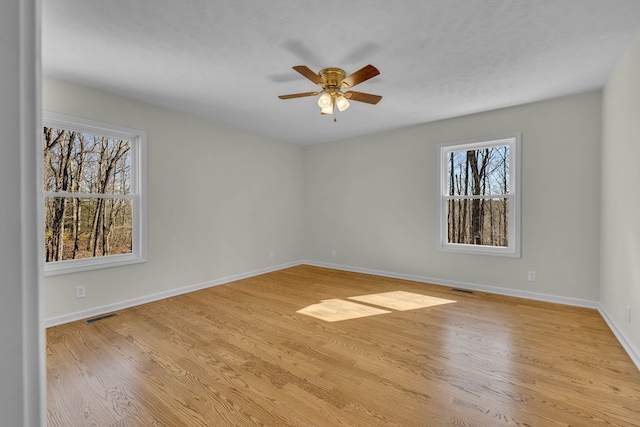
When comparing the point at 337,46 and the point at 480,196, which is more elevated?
the point at 337,46

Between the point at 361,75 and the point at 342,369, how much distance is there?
7.63 ft

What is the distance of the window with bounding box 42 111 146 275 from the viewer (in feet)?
10.2

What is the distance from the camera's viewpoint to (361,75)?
2547 millimetres

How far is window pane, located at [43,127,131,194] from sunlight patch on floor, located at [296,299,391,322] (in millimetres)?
2632

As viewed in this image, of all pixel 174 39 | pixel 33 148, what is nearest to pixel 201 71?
pixel 174 39

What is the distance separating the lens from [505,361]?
2.33 m

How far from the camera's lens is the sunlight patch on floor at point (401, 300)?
3582 mm

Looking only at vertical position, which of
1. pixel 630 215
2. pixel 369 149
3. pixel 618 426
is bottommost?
pixel 618 426

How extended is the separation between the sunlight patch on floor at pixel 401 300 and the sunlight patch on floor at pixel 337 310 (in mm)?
212

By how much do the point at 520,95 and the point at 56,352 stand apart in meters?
5.18

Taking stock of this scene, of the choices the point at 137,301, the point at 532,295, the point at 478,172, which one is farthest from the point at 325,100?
the point at 532,295

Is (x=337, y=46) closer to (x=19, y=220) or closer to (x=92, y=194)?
(x=19, y=220)

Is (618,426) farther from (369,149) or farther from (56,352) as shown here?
(369,149)

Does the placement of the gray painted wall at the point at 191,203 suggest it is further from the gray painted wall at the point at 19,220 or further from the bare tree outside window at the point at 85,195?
the gray painted wall at the point at 19,220
